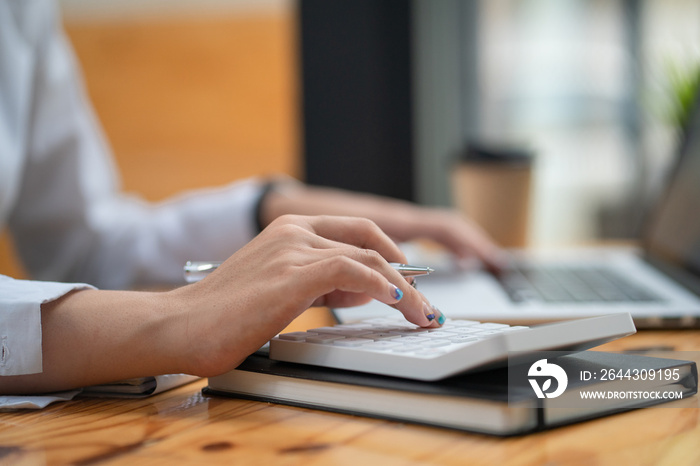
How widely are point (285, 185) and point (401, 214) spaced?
21 centimetres

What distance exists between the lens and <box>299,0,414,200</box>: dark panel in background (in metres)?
1.93

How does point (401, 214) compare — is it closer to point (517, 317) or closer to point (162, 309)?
point (517, 317)

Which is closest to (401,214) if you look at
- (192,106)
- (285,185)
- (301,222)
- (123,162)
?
(285,185)

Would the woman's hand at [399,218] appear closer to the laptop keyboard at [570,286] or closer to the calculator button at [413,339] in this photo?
the laptop keyboard at [570,286]

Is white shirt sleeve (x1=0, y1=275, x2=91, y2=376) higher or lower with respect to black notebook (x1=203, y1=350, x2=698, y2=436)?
higher

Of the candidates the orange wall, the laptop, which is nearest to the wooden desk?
Result: the laptop

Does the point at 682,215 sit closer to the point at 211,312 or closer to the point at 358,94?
the point at 211,312

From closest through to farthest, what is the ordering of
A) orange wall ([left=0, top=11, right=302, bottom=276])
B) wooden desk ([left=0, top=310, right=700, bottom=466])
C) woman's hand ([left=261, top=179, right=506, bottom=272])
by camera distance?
wooden desk ([left=0, top=310, right=700, bottom=466]) → woman's hand ([left=261, top=179, right=506, bottom=272]) → orange wall ([left=0, top=11, right=302, bottom=276])

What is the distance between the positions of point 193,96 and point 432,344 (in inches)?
67.2

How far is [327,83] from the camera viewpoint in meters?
1.96

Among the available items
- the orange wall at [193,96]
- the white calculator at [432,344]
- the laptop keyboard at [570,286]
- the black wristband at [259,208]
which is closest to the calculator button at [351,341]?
the white calculator at [432,344]

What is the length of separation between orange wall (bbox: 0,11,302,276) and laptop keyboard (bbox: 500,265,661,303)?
1143mm

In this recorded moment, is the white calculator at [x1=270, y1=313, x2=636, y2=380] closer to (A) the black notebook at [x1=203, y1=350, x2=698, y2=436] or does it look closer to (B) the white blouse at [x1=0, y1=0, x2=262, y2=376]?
(A) the black notebook at [x1=203, y1=350, x2=698, y2=436]

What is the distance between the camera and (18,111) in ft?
2.81
